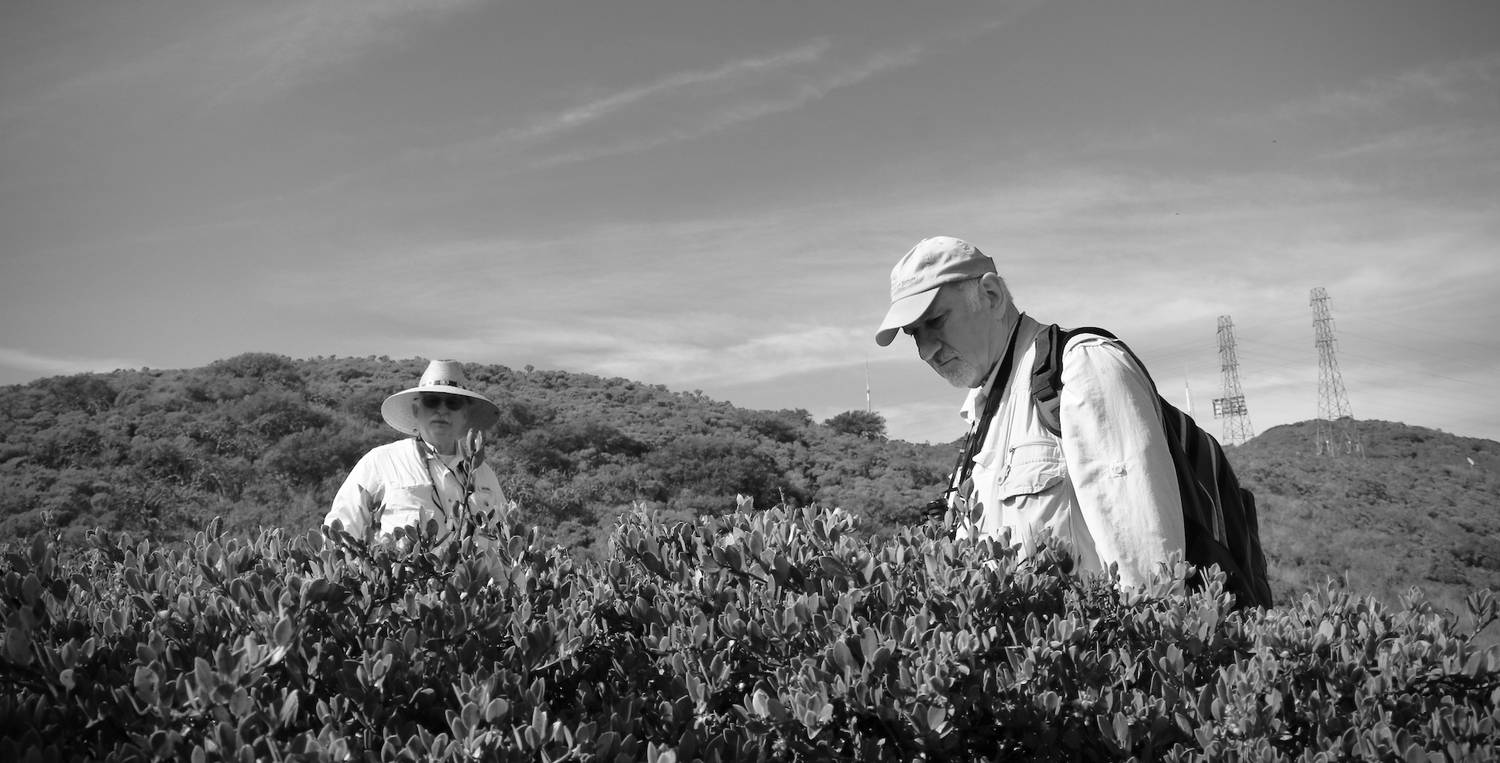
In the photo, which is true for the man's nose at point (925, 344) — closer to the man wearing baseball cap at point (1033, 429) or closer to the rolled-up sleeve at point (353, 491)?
the man wearing baseball cap at point (1033, 429)

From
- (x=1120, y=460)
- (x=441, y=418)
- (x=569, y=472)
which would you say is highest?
(x=441, y=418)

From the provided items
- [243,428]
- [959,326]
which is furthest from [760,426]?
[959,326]

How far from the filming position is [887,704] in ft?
5.76

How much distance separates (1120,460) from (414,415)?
15.4 ft

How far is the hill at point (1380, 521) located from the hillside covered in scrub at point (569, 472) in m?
0.08

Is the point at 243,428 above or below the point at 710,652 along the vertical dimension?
above

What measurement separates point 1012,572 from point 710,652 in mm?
750

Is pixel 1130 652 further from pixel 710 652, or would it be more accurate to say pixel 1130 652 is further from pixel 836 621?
pixel 710 652

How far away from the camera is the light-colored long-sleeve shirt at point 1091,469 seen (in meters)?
2.54

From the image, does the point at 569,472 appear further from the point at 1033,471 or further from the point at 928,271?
the point at 1033,471

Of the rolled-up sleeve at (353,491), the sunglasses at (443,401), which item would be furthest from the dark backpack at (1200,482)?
the sunglasses at (443,401)

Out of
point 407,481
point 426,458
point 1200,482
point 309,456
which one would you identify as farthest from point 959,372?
point 309,456

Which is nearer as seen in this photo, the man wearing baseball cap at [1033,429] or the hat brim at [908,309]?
the man wearing baseball cap at [1033,429]

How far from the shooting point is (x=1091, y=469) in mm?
2658
